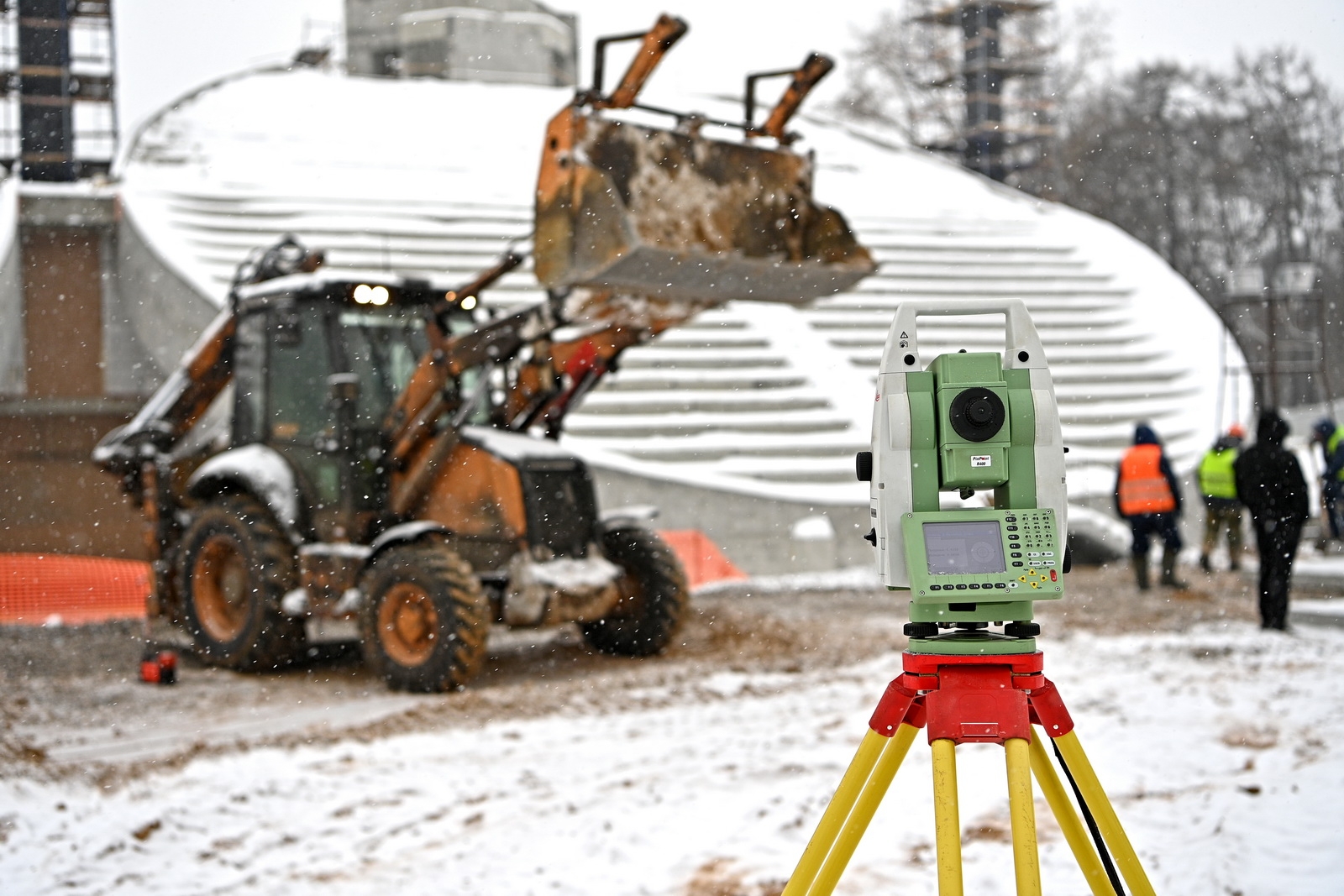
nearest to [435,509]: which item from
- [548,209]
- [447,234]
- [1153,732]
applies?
[548,209]

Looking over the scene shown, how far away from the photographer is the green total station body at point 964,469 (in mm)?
2029

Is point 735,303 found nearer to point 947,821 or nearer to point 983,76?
point 983,76

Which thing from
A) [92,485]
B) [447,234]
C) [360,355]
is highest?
[447,234]

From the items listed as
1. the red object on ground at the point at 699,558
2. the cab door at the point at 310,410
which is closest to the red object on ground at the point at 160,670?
the cab door at the point at 310,410

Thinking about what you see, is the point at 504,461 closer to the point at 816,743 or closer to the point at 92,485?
the point at 816,743

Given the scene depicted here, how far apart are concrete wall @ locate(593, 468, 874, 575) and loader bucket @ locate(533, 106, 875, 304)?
6.19 m

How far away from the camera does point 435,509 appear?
7059 millimetres

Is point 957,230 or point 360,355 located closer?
point 360,355

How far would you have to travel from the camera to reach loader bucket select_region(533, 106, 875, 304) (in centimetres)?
529

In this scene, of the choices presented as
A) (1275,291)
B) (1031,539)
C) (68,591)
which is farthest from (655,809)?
(1275,291)

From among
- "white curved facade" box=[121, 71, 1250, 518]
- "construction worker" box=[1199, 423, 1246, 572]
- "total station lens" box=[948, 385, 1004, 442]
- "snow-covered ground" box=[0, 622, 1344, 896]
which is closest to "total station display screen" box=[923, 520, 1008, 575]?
"total station lens" box=[948, 385, 1004, 442]

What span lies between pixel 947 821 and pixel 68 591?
8.87m

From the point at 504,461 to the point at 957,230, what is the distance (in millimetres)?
11668

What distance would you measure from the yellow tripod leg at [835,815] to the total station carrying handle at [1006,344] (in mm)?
608
